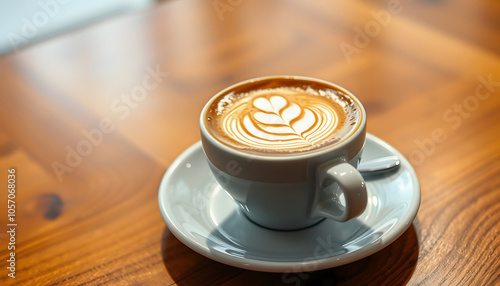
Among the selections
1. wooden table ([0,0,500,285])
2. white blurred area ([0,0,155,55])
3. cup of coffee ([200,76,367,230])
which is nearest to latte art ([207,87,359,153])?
cup of coffee ([200,76,367,230])

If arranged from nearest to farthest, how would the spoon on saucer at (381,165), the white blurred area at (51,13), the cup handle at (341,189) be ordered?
1. the cup handle at (341,189)
2. the spoon on saucer at (381,165)
3. the white blurred area at (51,13)

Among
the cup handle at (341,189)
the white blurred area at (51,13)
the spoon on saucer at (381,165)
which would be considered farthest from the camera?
the white blurred area at (51,13)

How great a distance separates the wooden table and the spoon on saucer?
48mm

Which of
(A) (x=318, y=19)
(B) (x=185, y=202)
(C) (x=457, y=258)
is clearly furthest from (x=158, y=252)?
(A) (x=318, y=19)

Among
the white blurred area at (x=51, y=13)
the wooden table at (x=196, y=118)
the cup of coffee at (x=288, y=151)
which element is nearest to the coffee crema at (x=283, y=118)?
the cup of coffee at (x=288, y=151)

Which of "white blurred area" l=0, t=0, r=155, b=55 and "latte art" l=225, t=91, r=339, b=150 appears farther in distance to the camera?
"white blurred area" l=0, t=0, r=155, b=55

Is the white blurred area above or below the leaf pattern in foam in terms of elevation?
below

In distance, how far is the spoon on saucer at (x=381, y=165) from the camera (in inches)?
26.6

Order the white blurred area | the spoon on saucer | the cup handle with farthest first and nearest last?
the white blurred area
the spoon on saucer
the cup handle

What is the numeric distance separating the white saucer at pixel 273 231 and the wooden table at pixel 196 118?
26 millimetres

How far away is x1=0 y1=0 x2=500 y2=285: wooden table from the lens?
599 mm

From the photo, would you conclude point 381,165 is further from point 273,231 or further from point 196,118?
point 196,118

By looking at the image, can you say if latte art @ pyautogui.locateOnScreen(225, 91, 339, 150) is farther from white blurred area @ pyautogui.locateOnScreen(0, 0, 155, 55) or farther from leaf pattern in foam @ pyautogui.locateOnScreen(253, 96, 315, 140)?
white blurred area @ pyautogui.locateOnScreen(0, 0, 155, 55)

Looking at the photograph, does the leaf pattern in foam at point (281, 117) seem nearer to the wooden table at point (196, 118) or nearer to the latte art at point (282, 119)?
the latte art at point (282, 119)
